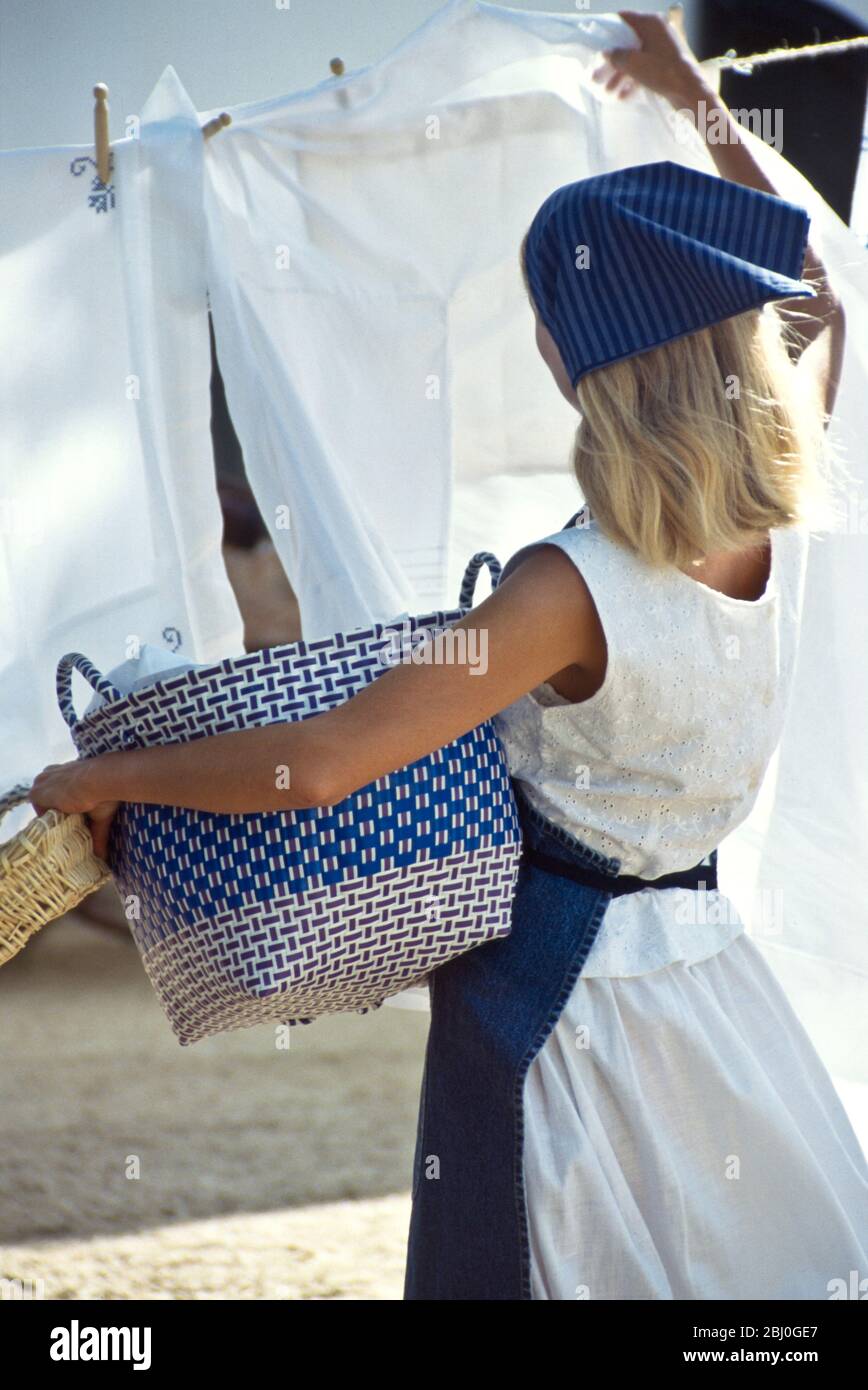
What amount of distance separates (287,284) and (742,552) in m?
0.77

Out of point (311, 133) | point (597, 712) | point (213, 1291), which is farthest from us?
point (213, 1291)

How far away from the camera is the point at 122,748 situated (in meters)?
1.08

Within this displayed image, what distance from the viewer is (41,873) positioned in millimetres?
1064

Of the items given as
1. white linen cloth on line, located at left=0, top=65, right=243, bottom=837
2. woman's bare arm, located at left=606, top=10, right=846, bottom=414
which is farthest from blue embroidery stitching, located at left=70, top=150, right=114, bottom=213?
woman's bare arm, located at left=606, top=10, right=846, bottom=414

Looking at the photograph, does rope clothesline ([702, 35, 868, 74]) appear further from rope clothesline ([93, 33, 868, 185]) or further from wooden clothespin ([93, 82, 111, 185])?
wooden clothespin ([93, 82, 111, 185])

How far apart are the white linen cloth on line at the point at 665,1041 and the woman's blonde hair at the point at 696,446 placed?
0.04 meters

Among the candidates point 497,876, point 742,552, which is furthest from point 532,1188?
point 742,552

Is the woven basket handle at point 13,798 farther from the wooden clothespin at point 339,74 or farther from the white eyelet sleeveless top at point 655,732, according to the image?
the wooden clothespin at point 339,74

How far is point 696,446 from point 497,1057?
49cm

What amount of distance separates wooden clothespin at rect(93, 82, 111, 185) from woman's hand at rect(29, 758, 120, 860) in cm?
83

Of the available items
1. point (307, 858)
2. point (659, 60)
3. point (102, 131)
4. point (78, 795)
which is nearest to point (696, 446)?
point (307, 858)

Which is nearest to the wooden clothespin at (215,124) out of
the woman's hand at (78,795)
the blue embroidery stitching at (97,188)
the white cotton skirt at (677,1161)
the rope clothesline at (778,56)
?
the blue embroidery stitching at (97,188)
